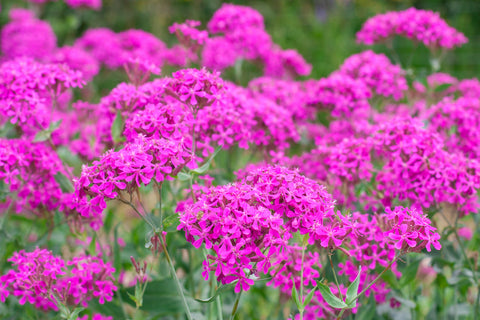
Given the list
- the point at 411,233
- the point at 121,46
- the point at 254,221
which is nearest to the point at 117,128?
the point at 254,221

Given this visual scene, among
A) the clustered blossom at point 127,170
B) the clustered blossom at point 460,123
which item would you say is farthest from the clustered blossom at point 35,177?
the clustered blossom at point 460,123

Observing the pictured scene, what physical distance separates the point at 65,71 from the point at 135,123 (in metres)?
0.78

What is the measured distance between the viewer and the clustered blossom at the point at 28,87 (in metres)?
2.25

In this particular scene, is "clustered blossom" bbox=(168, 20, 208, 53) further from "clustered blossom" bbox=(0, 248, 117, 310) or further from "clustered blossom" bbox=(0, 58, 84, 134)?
"clustered blossom" bbox=(0, 248, 117, 310)

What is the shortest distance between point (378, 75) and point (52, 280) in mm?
2093

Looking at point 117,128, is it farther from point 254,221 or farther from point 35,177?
point 254,221

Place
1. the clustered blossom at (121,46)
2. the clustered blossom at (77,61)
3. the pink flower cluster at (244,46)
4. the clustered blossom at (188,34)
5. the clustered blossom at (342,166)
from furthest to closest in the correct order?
the clustered blossom at (121,46)
the clustered blossom at (77,61)
the pink flower cluster at (244,46)
the clustered blossom at (188,34)
the clustered blossom at (342,166)

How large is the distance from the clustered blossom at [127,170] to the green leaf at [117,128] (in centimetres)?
53

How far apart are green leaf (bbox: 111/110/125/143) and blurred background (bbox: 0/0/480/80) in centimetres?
538

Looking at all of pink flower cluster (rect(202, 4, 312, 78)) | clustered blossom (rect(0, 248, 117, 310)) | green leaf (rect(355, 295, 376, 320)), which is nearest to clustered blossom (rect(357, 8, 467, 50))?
pink flower cluster (rect(202, 4, 312, 78))

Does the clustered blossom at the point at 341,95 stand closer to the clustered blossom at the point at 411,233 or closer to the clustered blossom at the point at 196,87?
the clustered blossom at the point at 196,87

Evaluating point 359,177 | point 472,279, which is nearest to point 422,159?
point 359,177

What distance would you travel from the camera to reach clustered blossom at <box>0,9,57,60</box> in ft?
16.2

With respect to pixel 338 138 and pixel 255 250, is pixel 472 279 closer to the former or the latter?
pixel 338 138
